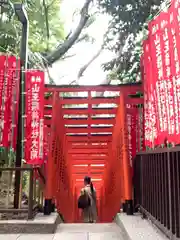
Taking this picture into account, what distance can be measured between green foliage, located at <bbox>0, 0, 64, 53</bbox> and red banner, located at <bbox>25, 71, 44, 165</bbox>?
5.87 feet

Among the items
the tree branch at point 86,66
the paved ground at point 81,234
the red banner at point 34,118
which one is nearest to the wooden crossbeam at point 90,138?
the tree branch at point 86,66

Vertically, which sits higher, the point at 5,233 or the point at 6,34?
the point at 6,34

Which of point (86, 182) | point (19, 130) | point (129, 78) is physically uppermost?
point (129, 78)

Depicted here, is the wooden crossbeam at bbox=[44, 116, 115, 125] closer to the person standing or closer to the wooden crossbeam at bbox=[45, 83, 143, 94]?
the person standing

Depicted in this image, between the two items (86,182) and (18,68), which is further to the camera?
(86,182)

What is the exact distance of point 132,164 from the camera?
741 cm

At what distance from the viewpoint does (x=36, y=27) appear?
10.5 metres

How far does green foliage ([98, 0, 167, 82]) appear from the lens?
6.92 metres

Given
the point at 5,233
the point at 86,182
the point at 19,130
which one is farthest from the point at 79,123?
the point at 5,233

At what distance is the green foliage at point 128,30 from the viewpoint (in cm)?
692

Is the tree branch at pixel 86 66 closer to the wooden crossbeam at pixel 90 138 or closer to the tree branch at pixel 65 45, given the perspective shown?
the wooden crossbeam at pixel 90 138

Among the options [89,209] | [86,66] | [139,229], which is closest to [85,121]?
[89,209]

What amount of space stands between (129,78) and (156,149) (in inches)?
153

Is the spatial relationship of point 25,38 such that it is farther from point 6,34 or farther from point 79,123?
point 79,123
